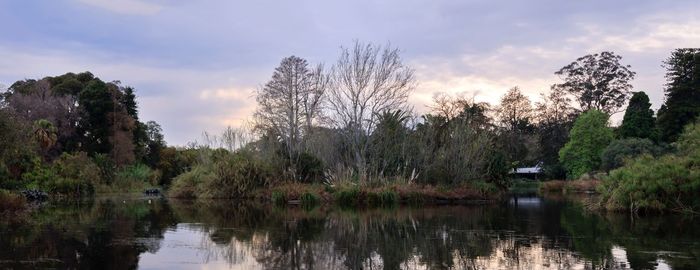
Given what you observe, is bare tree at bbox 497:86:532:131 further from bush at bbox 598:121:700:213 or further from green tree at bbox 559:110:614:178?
bush at bbox 598:121:700:213

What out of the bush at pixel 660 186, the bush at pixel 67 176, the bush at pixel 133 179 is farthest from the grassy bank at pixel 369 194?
the bush at pixel 133 179

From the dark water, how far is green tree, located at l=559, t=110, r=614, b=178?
3740cm

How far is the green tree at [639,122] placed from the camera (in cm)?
5275

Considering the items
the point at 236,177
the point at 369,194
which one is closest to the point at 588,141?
the point at 369,194

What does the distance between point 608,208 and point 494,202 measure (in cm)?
749

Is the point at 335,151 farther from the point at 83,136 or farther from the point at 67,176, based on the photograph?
the point at 83,136

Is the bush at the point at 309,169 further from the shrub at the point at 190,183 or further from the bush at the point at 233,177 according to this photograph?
the shrub at the point at 190,183

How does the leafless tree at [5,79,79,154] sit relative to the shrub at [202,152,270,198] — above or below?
above

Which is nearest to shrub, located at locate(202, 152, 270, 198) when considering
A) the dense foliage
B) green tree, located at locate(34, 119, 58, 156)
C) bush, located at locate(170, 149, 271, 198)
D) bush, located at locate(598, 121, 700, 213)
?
bush, located at locate(170, 149, 271, 198)

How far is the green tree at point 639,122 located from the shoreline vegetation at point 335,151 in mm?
111

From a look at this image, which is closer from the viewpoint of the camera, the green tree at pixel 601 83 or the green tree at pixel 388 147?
the green tree at pixel 388 147

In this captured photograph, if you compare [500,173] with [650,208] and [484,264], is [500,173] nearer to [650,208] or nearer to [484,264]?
[650,208]

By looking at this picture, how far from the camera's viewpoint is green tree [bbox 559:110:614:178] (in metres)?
55.5

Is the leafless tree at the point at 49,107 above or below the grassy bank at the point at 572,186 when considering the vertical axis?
above
